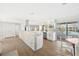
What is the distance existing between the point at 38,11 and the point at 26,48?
57 centimetres

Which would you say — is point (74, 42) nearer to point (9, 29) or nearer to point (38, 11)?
point (38, 11)

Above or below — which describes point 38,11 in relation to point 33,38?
above

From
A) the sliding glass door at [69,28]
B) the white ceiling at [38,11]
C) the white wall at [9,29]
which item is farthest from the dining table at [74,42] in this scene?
the white wall at [9,29]

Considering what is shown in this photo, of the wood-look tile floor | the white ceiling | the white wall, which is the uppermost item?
the white ceiling

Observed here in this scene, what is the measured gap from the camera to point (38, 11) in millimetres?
1864

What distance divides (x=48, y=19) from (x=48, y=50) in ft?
1.49

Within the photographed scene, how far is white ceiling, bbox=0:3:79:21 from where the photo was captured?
1.84 m

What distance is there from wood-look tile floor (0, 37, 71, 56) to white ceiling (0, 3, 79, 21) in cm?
33

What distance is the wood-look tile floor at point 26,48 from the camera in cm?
186

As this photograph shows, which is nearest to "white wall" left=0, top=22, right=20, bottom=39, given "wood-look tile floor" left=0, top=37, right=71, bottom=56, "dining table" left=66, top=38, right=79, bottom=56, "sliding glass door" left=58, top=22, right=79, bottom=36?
"wood-look tile floor" left=0, top=37, right=71, bottom=56

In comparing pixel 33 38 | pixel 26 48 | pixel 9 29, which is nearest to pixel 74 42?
pixel 33 38

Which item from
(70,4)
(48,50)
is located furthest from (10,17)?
(70,4)

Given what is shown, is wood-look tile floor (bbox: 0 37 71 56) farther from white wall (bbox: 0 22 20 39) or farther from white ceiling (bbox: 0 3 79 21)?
white ceiling (bbox: 0 3 79 21)

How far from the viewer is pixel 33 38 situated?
6.25 ft
